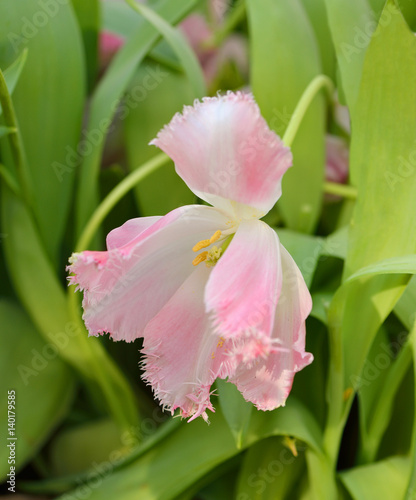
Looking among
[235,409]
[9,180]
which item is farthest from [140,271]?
[9,180]

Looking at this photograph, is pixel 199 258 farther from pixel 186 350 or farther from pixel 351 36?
pixel 351 36

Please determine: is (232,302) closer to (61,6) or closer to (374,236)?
(374,236)

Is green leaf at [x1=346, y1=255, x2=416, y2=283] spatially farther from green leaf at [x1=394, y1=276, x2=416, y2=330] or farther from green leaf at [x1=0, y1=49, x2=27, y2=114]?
green leaf at [x1=0, y1=49, x2=27, y2=114]

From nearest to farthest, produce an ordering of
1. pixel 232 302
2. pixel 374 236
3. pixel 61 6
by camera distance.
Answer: pixel 232 302
pixel 374 236
pixel 61 6

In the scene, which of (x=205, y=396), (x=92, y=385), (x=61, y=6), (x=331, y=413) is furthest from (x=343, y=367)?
(x=61, y=6)

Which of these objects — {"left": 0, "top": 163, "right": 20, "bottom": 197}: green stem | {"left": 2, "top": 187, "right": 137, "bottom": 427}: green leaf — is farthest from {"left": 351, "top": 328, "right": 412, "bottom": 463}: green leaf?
{"left": 0, "top": 163, "right": 20, "bottom": 197}: green stem

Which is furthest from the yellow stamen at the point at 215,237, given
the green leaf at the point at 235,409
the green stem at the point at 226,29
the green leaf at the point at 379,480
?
the green stem at the point at 226,29
